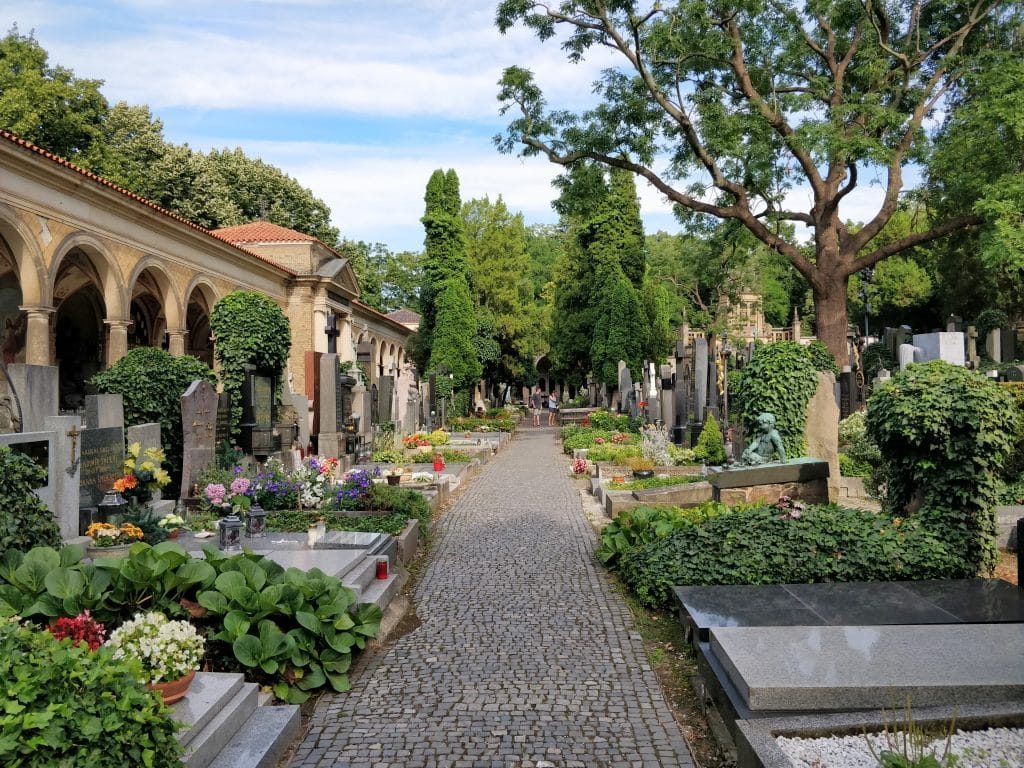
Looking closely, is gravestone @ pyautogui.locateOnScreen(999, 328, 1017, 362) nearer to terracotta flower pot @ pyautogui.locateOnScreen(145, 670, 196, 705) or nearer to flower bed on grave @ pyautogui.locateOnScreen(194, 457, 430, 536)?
flower bed on grave @ pyautogui.locateOnScreen(194, 457, 430, 536)

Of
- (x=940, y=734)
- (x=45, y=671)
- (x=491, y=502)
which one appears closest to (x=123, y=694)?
(x=45, y=671)

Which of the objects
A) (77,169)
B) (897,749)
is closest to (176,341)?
(77,169)

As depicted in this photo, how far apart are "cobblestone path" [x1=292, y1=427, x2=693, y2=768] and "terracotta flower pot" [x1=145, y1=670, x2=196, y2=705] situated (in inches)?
28.3

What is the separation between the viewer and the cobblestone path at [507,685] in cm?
399

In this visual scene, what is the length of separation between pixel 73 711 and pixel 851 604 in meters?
4.57

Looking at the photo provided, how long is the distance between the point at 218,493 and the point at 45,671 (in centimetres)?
627

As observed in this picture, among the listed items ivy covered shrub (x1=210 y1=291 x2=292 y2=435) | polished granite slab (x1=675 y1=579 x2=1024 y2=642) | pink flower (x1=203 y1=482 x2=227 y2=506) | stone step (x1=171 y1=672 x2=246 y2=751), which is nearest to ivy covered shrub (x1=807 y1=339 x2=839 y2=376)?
polished granite slab (x1=675 y1=579 x2=1024 y2=642)

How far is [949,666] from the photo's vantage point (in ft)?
12.6

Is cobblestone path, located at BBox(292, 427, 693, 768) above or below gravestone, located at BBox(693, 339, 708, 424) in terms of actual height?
below

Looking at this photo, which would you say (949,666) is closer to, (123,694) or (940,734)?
(940,734)

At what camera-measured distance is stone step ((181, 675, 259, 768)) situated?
10.8 feet

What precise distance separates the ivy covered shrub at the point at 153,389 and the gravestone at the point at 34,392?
11.6 feet

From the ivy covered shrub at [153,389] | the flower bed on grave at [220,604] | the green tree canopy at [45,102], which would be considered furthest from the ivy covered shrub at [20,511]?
the green tree canopy at [45,102]

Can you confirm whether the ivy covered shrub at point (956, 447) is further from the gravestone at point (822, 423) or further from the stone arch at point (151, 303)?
the stone arch at point (151, 303)
